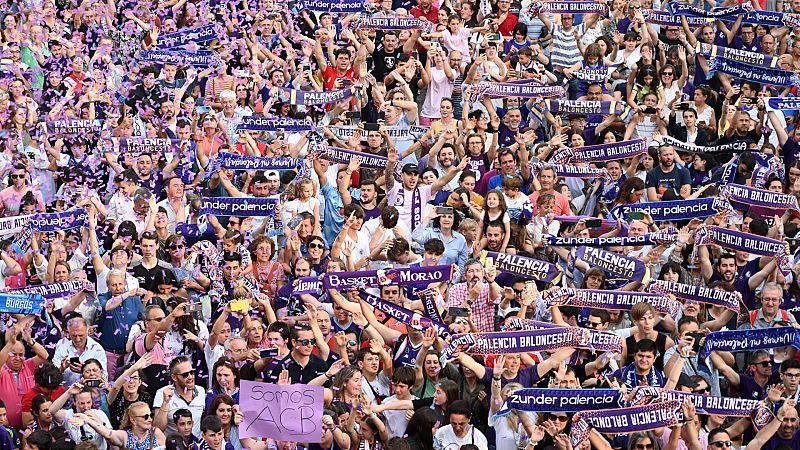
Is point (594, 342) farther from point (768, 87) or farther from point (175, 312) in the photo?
point (768, 87)

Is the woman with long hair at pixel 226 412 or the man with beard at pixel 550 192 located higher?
the man with beard at pixel 550 192

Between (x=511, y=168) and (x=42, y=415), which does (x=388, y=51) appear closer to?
(x=511, y=168)

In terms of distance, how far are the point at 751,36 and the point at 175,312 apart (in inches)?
323

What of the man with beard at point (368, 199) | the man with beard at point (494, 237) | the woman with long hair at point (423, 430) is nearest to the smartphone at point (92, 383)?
the woman with long hair at point (423, 430)

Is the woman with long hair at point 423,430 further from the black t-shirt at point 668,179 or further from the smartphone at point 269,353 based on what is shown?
the black t-shirt at point 668,179

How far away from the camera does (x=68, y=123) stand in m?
19.6

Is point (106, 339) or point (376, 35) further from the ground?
point (376, 35)

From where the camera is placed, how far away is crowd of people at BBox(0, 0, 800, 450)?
14.3m

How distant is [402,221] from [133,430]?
13.5ft

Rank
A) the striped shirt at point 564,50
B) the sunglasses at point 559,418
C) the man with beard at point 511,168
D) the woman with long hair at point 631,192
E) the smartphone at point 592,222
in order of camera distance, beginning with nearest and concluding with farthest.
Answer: the sunglasses at point 559,418, the smartphone at point 592,222, the woman with long hair at point 631,192, the man with beard at point 511,168, the striped shirt at point 564,50

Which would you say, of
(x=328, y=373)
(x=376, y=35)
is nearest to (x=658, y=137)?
(x=376, y=35)

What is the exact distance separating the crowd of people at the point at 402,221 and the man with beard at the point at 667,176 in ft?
0.10

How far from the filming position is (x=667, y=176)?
1822cm

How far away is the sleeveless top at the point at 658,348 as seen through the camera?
1491 centimetres
